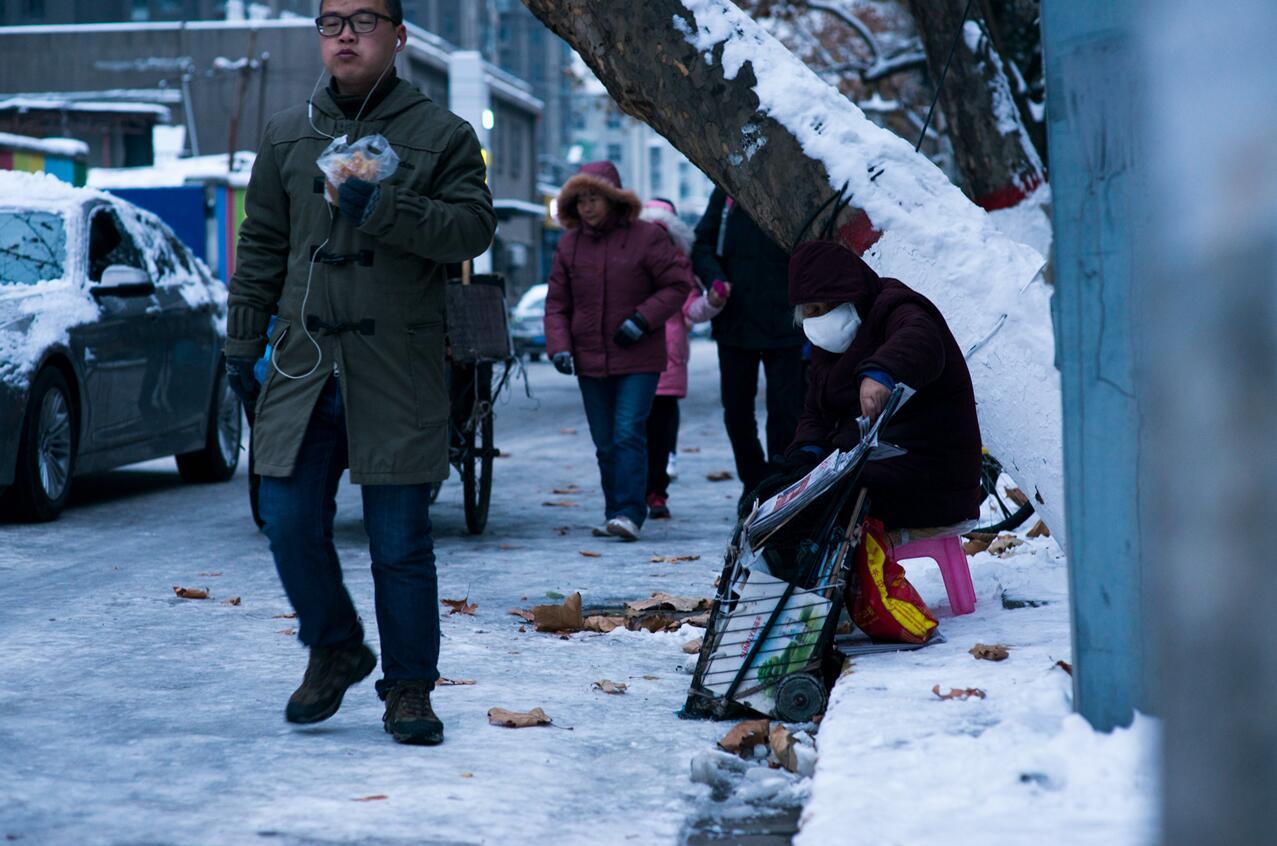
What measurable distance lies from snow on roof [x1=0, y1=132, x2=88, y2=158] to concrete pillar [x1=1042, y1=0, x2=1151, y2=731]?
79.9 ft

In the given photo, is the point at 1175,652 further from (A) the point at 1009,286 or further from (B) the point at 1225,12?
(A) the point at 1009,286

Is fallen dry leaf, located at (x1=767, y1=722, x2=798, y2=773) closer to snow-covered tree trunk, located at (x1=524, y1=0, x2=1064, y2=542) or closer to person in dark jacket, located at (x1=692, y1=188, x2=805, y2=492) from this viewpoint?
snow-covered tree trunk, located at (x1=524, y1=0, x2=1064, y2=542)

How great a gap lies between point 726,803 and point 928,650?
125 cm

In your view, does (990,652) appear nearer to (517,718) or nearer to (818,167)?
(517,718)

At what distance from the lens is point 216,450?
1123cm

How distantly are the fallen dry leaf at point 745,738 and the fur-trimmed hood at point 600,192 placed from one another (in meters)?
4.75

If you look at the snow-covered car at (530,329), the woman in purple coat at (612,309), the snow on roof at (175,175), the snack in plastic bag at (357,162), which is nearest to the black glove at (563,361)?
the woman in purple coat at (612,309)

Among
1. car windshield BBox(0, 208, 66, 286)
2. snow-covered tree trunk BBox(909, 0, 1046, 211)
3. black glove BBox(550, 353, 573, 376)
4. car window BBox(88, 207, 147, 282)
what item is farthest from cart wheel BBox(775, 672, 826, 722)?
snow-covered tree trunk BBox(909, 0, 1046, 211)

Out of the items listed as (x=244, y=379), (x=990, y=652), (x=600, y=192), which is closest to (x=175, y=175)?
(x=600, y=192)

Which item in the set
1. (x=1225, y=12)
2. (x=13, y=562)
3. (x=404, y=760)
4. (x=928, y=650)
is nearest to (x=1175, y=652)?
(x=1225, y=12)

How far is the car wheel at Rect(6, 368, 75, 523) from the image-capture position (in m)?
8.58

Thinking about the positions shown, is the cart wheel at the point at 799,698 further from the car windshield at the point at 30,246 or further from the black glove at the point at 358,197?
the car windshield at the point at 30,246

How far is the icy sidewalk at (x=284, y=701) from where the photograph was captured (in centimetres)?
360

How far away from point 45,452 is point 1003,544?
4.95m
